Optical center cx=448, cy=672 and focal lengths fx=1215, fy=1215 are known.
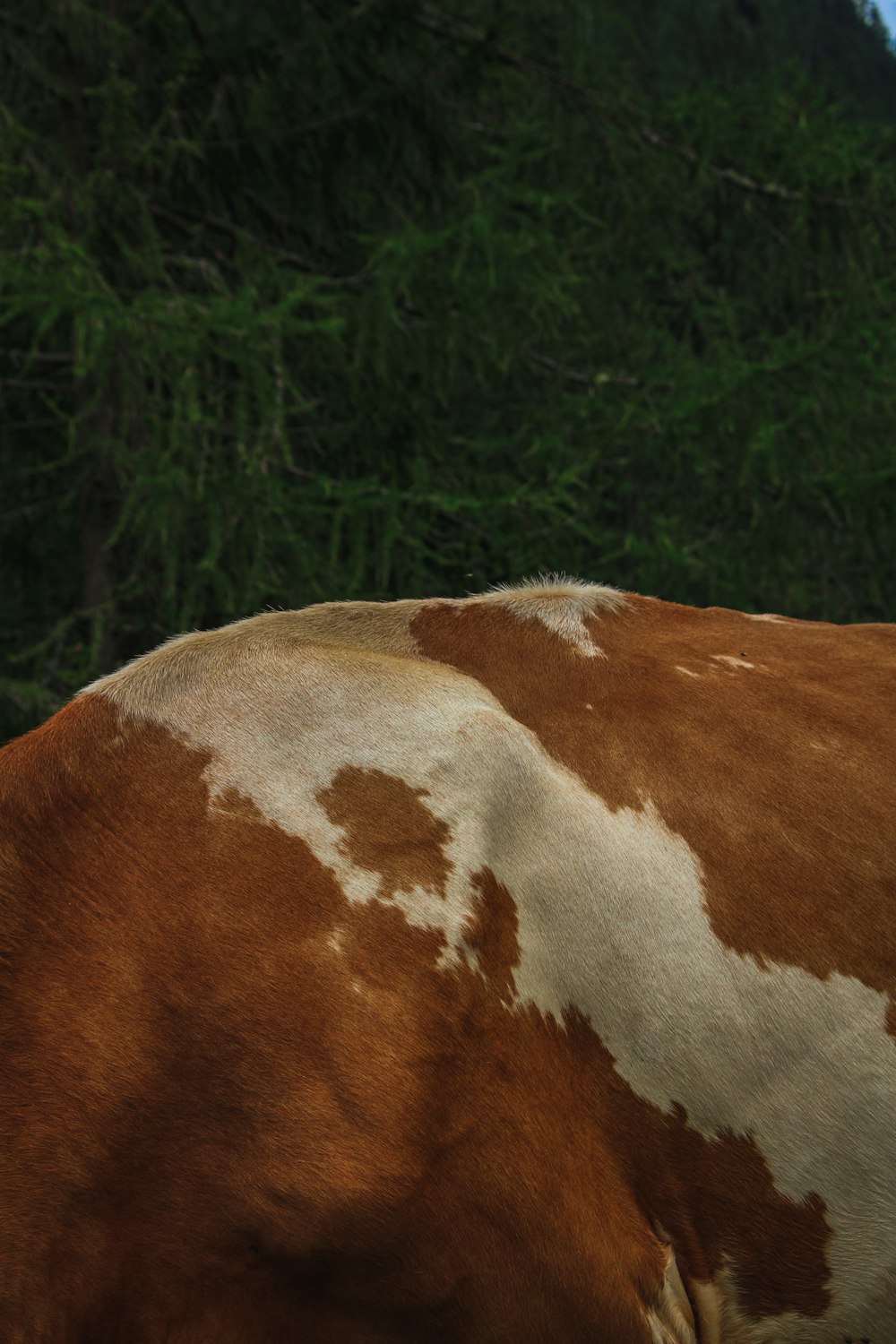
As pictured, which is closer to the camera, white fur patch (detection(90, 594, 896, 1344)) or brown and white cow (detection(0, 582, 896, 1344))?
brown and white cow (detection(0, 582, 896, 1344))

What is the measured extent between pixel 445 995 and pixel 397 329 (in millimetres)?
5328

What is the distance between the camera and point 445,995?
6.22 feet

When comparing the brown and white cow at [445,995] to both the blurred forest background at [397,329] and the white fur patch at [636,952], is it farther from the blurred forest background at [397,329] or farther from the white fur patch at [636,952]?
the blurred forest background at [397,329]

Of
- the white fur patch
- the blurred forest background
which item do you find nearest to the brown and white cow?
the white fur patch

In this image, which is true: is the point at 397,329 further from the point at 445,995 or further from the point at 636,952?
the point at 445,995

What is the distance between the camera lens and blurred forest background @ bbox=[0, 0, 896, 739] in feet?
19.7

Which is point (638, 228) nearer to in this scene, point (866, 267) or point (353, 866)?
point (866, 267)

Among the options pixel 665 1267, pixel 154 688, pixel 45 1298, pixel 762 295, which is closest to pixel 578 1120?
pixel 665 1267

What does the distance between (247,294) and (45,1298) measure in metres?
4.96

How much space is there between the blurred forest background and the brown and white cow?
12.0 feet

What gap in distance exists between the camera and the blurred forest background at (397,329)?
19.7 ft

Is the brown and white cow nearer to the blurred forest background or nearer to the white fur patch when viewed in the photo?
the white fur patch

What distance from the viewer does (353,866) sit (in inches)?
76.4

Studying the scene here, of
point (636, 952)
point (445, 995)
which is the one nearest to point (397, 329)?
point (636, 952)
